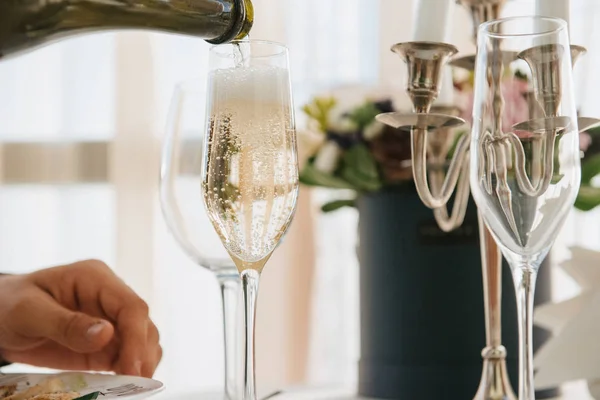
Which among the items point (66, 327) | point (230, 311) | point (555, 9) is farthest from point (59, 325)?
point (555, 9)

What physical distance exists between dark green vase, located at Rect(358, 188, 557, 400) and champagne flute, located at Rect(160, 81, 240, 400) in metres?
0.20

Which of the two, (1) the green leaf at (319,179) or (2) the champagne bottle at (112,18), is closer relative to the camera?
(2) the champagne bottle at (112,18)

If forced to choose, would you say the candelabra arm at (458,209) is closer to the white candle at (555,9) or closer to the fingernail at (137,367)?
the white candle at (555,9)

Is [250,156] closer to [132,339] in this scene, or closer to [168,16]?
[168,16]

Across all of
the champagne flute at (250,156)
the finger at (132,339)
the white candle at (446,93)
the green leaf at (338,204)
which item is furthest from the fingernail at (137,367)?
the white candle at (446,93)

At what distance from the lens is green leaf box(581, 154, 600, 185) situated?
2.86 ft

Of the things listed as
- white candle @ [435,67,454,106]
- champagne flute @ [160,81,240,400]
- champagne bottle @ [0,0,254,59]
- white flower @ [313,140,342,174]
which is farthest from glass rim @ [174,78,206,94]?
white candle @ [435,67,454,106]

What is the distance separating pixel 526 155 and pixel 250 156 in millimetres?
187

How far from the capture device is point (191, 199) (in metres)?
0.76

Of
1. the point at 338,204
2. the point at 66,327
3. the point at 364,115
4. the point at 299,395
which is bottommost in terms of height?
the point at 299,395

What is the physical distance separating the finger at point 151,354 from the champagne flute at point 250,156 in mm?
243

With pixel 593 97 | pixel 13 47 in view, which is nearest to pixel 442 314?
pixel 13 47

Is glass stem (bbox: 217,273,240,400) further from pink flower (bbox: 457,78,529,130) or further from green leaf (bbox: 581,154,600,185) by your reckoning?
green leaf (bbox: 581,154,600,185)

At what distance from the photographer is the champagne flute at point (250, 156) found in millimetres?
570
